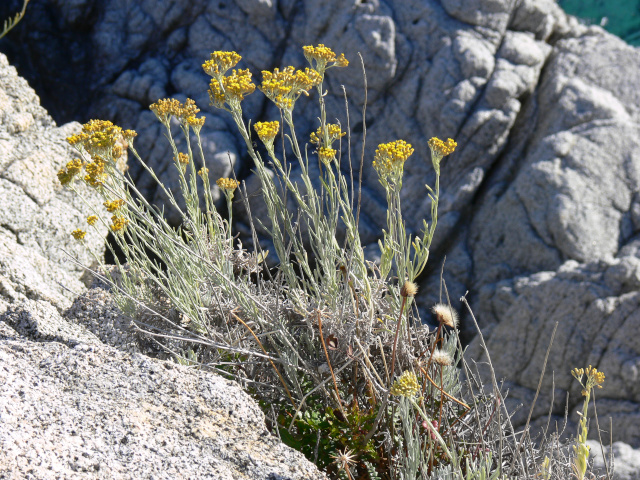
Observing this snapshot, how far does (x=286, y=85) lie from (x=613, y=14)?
867 cm

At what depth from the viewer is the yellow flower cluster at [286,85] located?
185 centimetres

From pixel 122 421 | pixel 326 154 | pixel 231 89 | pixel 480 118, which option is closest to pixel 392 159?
pixel 326 154

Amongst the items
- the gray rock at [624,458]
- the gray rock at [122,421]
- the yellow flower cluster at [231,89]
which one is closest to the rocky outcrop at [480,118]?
the gray rock at [624,458]

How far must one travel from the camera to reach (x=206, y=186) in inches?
96.0

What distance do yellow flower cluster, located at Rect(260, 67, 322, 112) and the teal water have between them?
8.20m

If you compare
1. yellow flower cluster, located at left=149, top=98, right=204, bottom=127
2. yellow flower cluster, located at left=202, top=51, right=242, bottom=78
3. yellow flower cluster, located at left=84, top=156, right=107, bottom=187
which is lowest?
yellow flower cluster, located at left=84, top=156, right=107, bottom=187

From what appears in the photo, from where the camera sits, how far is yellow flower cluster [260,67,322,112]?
6.07 feet

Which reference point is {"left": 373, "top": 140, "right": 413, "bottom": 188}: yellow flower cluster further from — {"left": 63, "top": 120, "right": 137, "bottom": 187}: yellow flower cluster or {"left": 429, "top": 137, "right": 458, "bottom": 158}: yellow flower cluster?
{"left": 63, "top": 120, "right": 137, "bottom": 187}: yellow flower cluster

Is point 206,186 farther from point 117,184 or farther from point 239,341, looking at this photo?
point 239,341

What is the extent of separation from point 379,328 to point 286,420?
0.45 metres

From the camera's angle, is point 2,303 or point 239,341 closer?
point 239,341

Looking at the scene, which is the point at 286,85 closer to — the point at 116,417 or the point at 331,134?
the point at 331,134

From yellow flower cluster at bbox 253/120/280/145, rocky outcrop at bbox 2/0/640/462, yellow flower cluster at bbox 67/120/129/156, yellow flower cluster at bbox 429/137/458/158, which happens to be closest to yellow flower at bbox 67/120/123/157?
yellow flower cluster at bbox 67/120/129/156

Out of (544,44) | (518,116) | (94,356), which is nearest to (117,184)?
(94,356)
